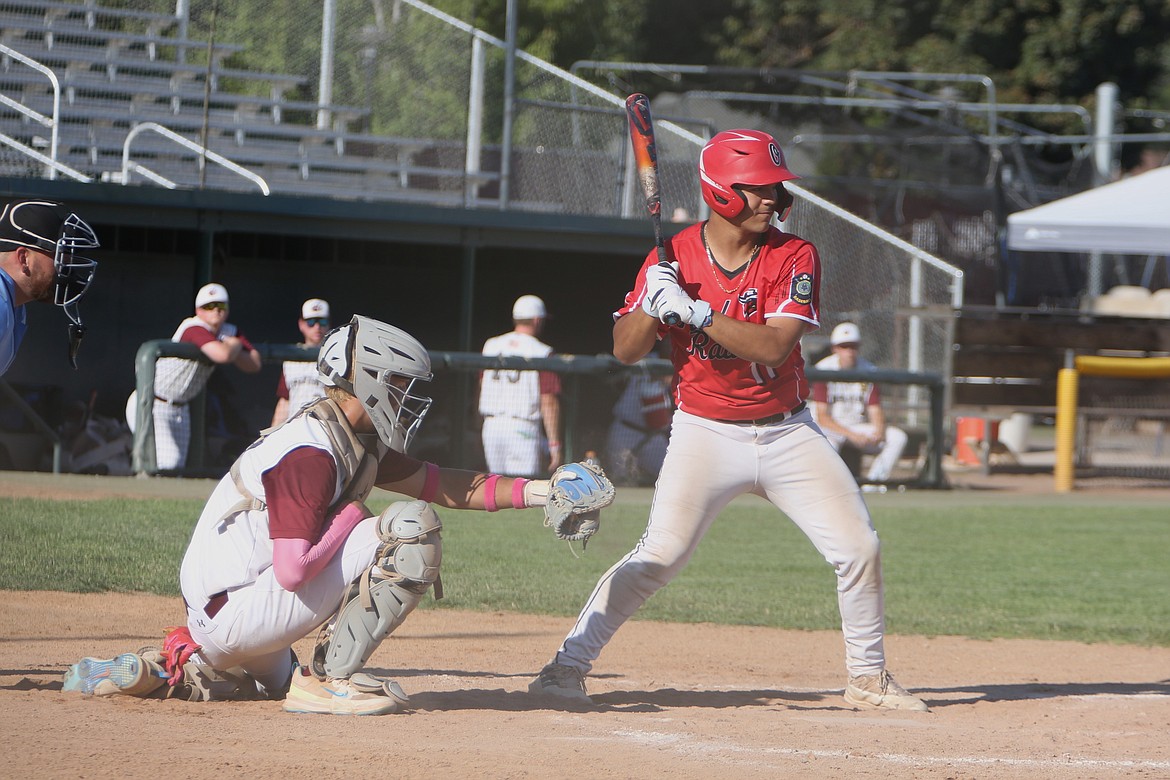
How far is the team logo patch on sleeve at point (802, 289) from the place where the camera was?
4449 mm

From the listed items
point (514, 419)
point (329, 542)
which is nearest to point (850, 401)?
point (514, 419)

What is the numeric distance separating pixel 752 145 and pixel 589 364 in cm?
663

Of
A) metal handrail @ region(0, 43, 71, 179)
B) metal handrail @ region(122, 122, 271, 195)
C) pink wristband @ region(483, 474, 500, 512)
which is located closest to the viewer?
pink wristband @ region(483, 474, 500, 512)

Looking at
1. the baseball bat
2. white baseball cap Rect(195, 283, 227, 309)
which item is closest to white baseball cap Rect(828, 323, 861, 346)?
white baseball cap Rect(195, 283, 227, 309)

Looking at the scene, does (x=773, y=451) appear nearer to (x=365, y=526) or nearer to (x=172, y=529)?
(x=365, y=526)

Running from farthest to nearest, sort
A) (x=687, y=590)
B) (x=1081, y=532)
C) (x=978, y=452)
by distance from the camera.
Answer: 1. (x=978, y=452)
2. (x=1081, y=532)
3. (x=687, y=590)

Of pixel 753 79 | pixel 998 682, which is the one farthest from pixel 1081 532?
pixel 753 79

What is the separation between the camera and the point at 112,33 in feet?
45.4

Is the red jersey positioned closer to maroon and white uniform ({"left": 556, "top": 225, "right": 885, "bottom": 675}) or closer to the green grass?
maroon and white uniform ({"left": 556, "top": 225, "right": 885, "bottom": 675})

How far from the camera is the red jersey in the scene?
450 centimetres

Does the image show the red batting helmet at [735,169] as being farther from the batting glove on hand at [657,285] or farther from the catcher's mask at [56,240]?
the catcher's mask at [56,240]

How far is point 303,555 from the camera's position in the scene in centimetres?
392

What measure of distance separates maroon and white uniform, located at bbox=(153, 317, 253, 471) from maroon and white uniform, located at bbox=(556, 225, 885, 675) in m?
6.26

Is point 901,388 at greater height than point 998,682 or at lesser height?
greater
